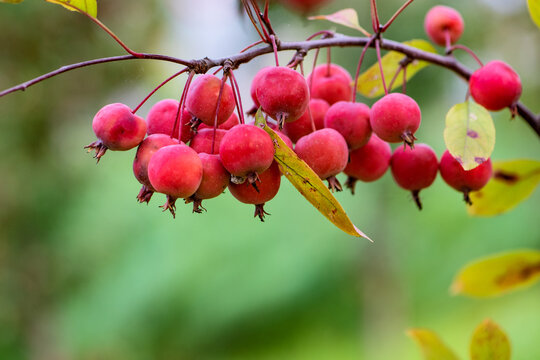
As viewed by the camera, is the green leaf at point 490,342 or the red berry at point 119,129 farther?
the green leaf at point 490,342

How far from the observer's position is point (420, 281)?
4.73m

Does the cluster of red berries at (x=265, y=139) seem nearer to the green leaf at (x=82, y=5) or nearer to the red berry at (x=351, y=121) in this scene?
the red berry at (x=351, y=121)

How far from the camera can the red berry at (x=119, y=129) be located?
534 millimetres


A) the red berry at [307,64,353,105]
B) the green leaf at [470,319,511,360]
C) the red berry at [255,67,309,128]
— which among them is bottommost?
the green leaf at [470,319,511,360]

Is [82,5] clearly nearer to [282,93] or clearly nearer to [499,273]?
[282,93]

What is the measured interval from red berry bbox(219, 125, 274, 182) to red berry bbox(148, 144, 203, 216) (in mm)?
32

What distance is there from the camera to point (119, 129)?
53cm

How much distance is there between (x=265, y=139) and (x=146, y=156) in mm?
135

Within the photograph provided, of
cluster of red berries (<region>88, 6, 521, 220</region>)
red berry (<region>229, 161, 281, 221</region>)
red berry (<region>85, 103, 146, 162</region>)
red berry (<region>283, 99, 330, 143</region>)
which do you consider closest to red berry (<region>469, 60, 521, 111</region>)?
cluster of red berries (<region>88, 6, 521, 220</region>)

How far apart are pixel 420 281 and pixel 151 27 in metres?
3.40

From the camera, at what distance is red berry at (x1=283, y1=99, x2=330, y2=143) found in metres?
0.65

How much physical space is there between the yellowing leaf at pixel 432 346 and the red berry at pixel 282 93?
1.40ft

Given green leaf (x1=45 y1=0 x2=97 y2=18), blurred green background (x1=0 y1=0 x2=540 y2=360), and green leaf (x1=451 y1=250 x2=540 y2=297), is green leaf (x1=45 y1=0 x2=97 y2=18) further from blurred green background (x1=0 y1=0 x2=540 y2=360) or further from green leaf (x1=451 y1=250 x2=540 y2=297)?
blurred green background (x1=0 y1=0 x2=540 y2=360)

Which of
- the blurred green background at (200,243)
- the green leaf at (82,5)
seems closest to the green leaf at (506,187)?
the green leaf at (82,5)
